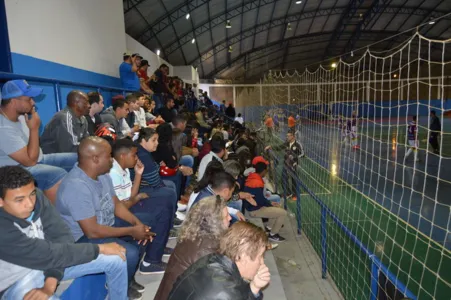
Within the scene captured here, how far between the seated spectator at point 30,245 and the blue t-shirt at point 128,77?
5237 millimetres

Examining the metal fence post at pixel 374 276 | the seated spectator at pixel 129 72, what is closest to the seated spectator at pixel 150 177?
the metal fence post at pixel 374 276

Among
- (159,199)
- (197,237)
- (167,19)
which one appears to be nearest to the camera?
(197,237)

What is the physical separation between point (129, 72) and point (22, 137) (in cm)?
473

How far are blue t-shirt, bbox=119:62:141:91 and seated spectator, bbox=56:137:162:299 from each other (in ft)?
14.7

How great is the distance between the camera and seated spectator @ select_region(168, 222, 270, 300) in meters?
1.45

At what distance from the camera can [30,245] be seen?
1.72 meters

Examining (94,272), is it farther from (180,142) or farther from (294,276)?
(294,276)

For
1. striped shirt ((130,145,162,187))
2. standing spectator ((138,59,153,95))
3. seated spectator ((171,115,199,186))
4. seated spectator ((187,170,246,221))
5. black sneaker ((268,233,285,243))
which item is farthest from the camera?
standing spectator ((138,59,153,95))

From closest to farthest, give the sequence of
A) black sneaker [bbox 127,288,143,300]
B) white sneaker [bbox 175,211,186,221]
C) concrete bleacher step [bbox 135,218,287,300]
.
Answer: black sneaker [bbox 127,288,143,300] → concrete bleacher step [bbox 135,218,287,300] → white sneaker [bbox 175,211,186,221]

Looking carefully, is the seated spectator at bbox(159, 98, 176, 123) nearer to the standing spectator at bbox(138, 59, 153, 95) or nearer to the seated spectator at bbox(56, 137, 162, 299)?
the standing spectator at bbox(138, 59, 153, 95)

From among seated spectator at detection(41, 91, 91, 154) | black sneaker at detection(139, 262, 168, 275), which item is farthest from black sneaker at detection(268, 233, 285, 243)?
seated spectator at detection(41, 91, 91, 154)

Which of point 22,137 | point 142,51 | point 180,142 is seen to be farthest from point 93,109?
point 142,51

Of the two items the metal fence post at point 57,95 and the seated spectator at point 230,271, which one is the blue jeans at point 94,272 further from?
the metal fence post at point 57,95

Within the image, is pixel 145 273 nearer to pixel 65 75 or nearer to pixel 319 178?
pixel 65 75
